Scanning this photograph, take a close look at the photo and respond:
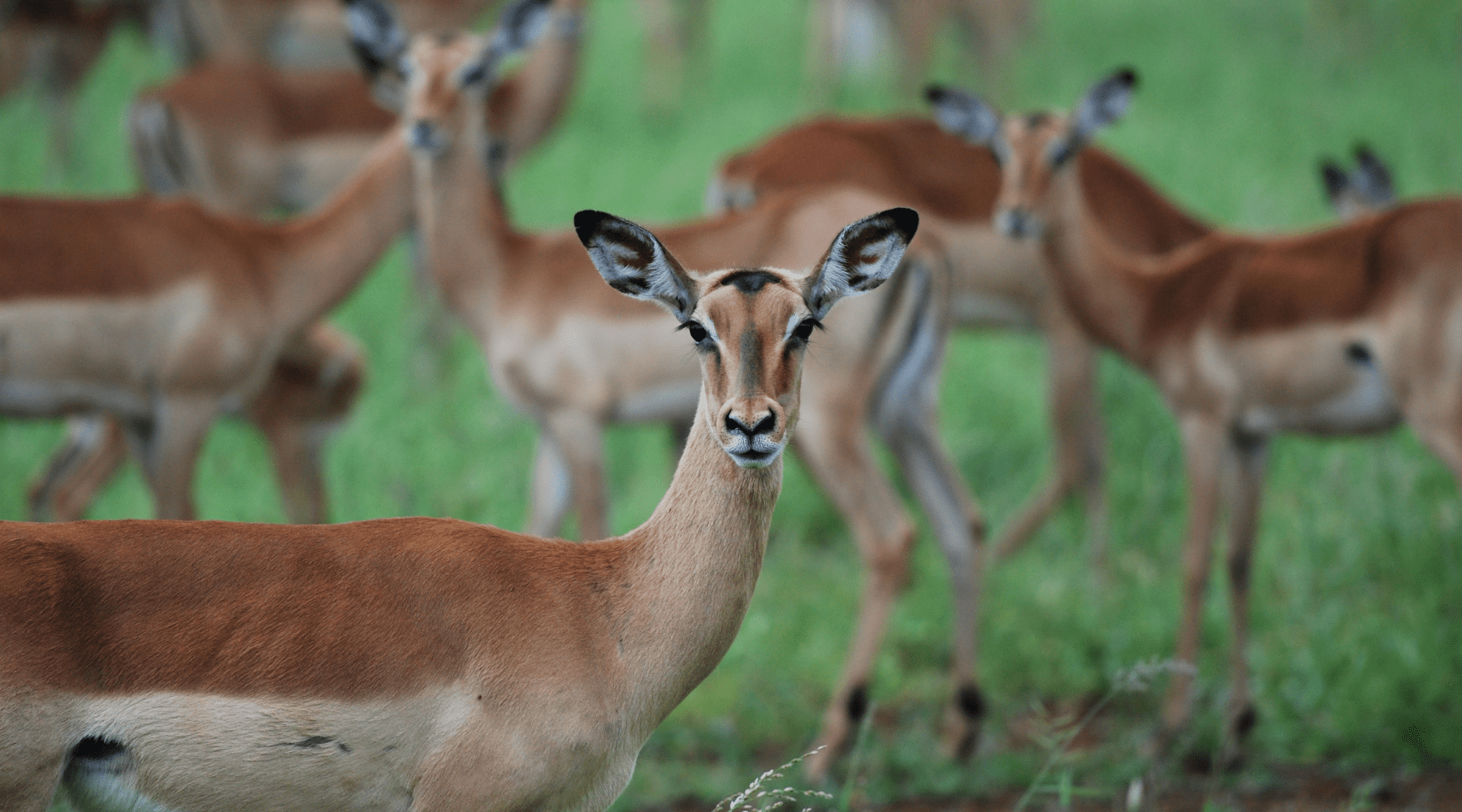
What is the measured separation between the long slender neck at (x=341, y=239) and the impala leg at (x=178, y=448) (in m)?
0.42

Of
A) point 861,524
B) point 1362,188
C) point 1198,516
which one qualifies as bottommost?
point 1198,516

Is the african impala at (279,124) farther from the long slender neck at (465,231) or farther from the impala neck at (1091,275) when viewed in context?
the impala neck at (1091,275)

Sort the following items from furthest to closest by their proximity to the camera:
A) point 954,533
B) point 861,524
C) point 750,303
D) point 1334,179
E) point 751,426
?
point 1334,179
point 954,533
point 861,524
point 750,303
point 751,426

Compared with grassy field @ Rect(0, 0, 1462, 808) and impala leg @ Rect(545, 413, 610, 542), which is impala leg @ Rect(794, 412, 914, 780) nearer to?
grassy field @ Rect(0, 0, 1462, 808)

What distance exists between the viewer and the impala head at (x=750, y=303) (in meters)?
2.36

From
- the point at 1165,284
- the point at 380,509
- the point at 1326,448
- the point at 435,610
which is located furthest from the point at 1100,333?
the point at 435,610

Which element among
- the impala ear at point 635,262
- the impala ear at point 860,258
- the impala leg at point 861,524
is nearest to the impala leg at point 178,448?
the impala leg at point 861,524

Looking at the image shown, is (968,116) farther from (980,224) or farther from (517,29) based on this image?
(517,29)

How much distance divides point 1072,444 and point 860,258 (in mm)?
3617

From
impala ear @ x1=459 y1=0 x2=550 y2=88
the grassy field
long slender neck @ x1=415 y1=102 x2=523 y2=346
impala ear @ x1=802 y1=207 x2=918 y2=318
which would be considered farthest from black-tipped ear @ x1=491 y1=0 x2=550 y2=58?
impala ear @ x1=802 y1=207 x2=918 y2=318

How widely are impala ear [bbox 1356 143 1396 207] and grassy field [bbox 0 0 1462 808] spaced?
1.07m

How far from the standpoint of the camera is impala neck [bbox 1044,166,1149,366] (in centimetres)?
520

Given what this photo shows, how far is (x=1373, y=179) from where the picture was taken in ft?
19.8

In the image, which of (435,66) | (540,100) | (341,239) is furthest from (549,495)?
(540,100)
